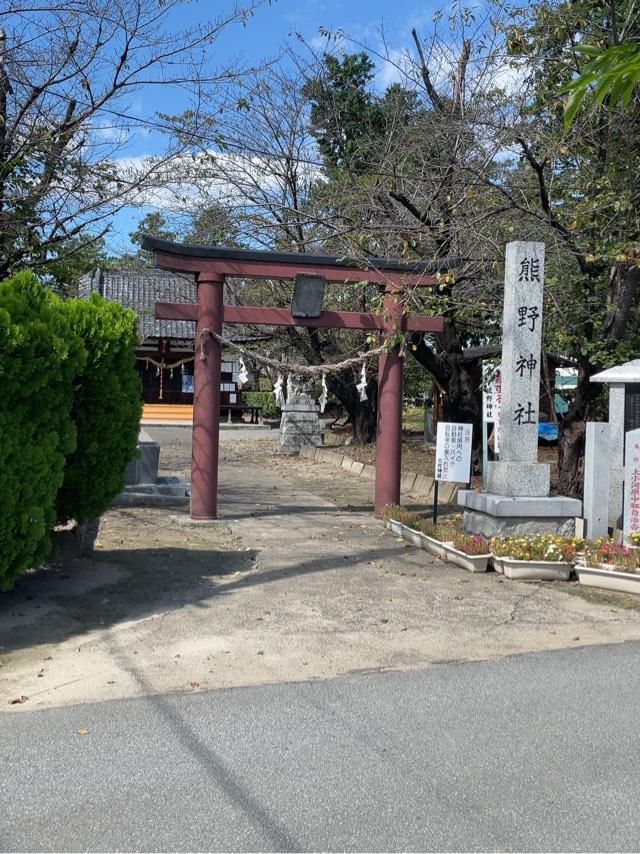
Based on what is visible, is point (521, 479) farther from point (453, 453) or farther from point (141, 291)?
point (141, 291)

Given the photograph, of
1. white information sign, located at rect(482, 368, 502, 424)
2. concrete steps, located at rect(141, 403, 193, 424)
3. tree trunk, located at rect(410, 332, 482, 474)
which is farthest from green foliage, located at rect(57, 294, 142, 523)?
concrete steps, located at rect(141, 403, 193, 424)

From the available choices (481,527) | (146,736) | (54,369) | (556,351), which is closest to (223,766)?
(146,736)

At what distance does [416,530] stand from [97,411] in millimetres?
4474

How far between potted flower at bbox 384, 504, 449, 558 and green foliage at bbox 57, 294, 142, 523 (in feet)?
12.4

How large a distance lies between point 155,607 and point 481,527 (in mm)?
4204

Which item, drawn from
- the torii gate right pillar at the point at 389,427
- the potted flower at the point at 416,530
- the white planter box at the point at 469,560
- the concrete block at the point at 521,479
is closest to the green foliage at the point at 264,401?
the torii gate right pillar at the point at 389,427

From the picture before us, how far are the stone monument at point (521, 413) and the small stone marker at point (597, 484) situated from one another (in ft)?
0.64

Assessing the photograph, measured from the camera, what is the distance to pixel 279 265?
1185cm

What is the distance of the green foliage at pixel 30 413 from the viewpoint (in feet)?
19.7

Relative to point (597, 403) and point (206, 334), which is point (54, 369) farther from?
point (597, 403)

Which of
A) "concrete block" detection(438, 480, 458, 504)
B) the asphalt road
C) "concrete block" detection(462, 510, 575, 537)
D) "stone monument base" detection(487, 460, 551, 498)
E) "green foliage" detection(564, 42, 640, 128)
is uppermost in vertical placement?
"green foliage" detection(564, 42, 640, 128)

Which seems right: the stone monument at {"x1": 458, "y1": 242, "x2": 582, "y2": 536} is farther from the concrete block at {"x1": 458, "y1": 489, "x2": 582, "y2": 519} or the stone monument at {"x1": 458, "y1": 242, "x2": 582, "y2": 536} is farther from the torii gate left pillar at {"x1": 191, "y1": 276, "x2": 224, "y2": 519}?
the torii gate left pillar at {"x1": 191, "y1": 276, "x2": 224, "y2": 519}

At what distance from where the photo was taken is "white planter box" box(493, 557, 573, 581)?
840cm

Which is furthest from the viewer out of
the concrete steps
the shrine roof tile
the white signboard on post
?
the concrete steps
